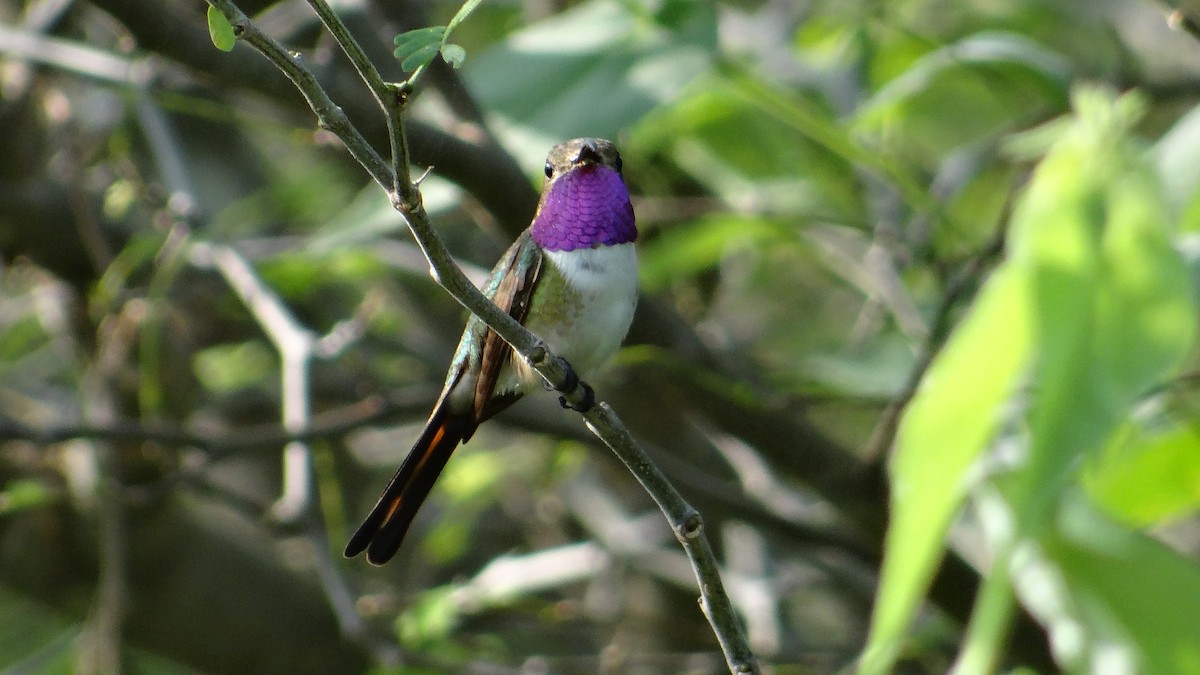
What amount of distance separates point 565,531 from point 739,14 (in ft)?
6.88

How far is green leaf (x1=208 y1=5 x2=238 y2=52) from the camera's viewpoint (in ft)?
3.88

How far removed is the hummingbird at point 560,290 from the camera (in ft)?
7.28

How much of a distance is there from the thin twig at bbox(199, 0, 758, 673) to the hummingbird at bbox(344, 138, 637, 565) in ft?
1.09

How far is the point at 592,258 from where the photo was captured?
2.31m

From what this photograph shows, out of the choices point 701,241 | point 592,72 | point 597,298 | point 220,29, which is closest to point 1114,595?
point 220,29

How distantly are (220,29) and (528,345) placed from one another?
59 cm

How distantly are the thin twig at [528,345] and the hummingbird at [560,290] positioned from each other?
1.09ft

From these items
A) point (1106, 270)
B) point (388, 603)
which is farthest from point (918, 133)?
point (1106, 270)

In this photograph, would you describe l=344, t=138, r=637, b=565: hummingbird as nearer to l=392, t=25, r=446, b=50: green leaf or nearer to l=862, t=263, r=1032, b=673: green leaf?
l=392, t=25, r=446, b=50: green leaf

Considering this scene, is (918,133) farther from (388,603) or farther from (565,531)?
(388,603)

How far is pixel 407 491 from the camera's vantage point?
2209 mm

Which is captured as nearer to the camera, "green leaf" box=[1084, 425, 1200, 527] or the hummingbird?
"green leaf" box=[1084, 425, 1200, 527]

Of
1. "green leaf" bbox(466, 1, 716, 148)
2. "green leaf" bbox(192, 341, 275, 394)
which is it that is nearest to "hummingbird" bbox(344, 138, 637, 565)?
"green leaf" bbox(466, 1, 716, 148)

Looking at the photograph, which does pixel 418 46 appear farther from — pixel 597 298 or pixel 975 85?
pixel 975 85
